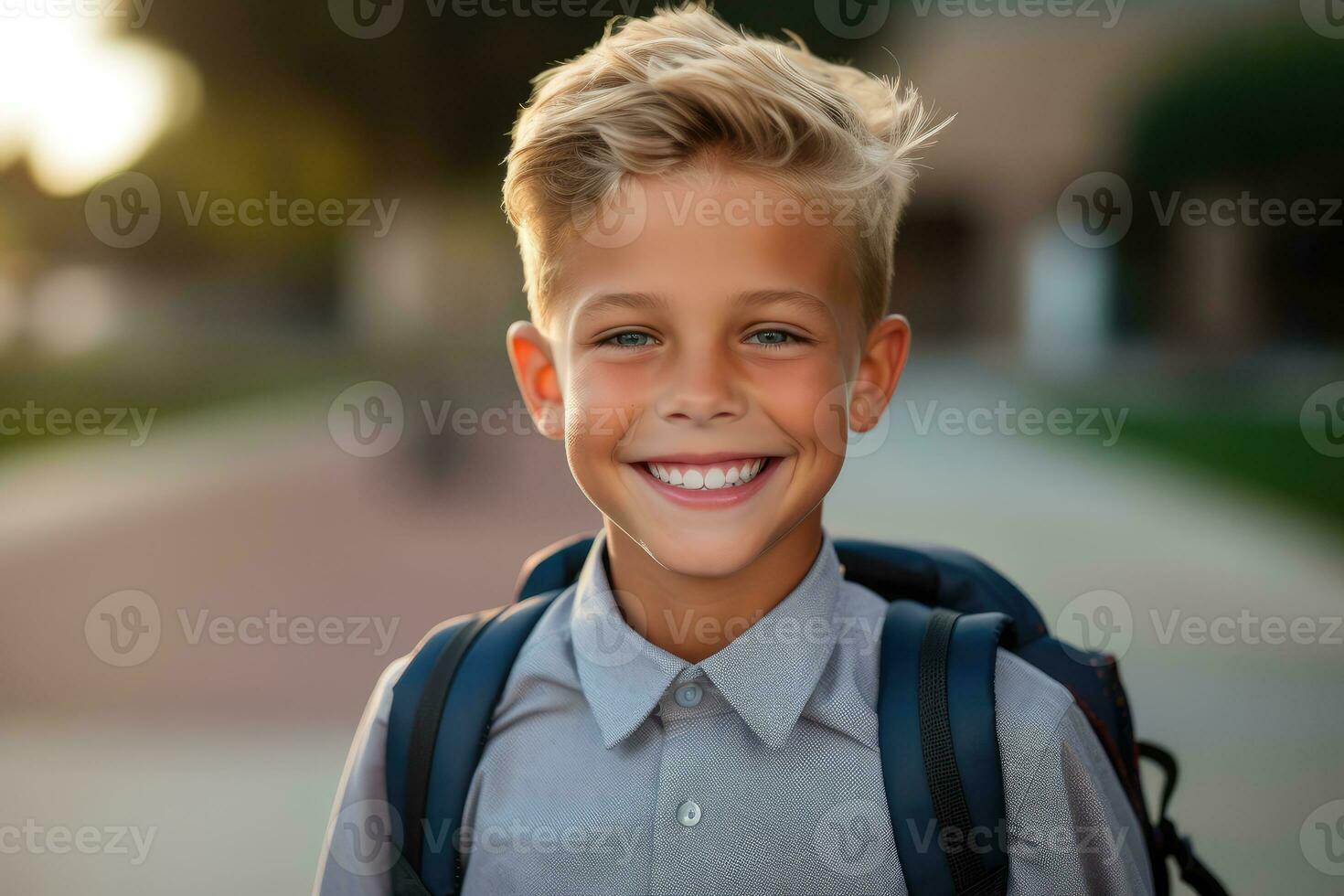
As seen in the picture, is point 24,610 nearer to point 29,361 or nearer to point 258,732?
point 258,732

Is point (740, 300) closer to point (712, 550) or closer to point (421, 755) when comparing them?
point (712, 550)

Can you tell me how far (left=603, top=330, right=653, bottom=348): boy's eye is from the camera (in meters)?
1.84

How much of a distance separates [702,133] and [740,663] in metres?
0.83

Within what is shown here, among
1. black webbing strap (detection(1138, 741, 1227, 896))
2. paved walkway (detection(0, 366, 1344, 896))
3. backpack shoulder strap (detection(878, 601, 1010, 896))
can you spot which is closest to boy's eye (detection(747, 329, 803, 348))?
backpack shoulder strap (detection(878, 601, 1010, 896))

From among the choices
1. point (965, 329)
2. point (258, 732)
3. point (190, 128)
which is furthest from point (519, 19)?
point (258, 732)

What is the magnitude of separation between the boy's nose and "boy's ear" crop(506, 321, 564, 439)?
0.33 meters

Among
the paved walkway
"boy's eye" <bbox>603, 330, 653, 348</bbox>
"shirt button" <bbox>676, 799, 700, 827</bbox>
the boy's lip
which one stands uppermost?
"boy's eye" <bbox>603, 330, 653, 348</bbox>

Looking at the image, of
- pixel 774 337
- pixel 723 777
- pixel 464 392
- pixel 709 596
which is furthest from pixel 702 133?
pixel 464 392

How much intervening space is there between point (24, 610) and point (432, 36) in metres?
19.7

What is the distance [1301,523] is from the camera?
7.51 metres

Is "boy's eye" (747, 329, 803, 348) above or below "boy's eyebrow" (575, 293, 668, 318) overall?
below

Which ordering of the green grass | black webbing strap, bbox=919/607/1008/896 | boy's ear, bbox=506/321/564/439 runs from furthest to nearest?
the green grass
boy's ear, bbox=506/321/564/439
black webbing strap, bbox=919/607/1008/896

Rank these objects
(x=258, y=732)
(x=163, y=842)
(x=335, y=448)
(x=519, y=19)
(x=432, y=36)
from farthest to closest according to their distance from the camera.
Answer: (x=432, y=36) < (x=519, y=19) < (x=335, y=448) < (x=258, y=732) < (x=163, y=842)

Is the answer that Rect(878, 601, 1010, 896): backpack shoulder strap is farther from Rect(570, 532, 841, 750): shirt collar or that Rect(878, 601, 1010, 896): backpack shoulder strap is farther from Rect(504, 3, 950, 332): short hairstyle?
Rect(504, 3, 950, 332): short hairstyle
